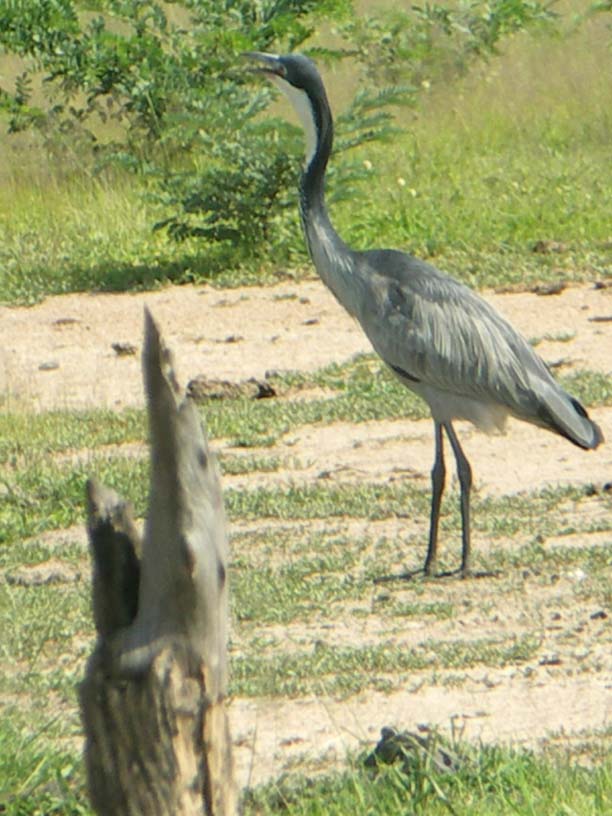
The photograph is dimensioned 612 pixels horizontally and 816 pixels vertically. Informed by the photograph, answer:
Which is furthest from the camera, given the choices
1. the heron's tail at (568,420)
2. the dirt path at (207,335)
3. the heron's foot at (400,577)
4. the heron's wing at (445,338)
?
the dirt path at (207,335)

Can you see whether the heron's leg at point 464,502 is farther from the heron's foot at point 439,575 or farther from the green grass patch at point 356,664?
the green grass patch at point 356,664

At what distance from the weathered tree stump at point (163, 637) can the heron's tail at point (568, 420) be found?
3962mm

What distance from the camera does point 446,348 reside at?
6.95 metres

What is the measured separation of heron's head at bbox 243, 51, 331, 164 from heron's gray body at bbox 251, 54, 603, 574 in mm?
576

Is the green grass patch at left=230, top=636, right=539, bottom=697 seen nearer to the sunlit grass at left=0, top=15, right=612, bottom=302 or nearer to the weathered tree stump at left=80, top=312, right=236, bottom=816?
the weathered tree stump at left=80, top=312, right=236, bottom=816

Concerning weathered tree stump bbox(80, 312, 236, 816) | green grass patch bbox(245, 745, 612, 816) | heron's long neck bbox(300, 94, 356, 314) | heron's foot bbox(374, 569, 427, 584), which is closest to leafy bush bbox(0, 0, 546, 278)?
heron's long neck bbox(300, 94, 356, 314)

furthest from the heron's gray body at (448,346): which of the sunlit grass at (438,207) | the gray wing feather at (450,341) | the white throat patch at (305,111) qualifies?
the sunlit grass at (438,207)

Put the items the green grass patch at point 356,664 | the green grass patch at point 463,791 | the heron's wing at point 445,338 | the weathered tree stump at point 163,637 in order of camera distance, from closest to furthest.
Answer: the weathered tree stump at point 163,637
the green grass patch at point 463,791
the green grass patch at point 356,664
the heron's wing at point 445,338

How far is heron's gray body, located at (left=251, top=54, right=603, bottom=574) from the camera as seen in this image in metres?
6.75

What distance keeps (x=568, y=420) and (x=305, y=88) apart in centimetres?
201

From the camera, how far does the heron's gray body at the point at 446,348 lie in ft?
22.1

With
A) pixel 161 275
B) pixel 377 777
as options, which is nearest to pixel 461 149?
pixel 161 275

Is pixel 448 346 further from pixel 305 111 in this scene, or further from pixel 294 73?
pixel 294 73

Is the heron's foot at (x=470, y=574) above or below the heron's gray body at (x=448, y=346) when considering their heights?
below
